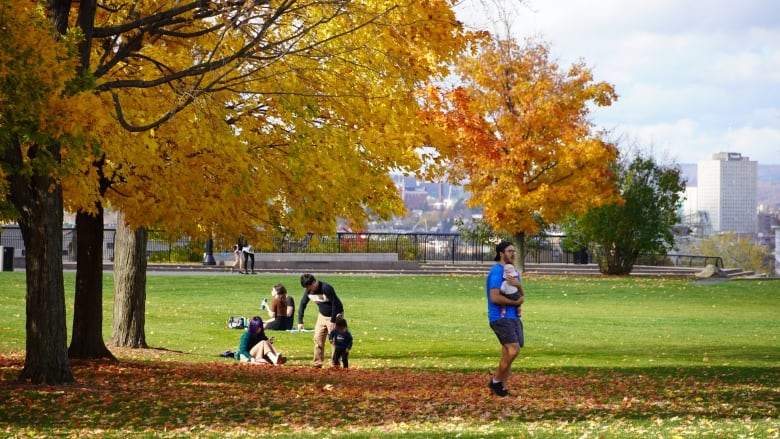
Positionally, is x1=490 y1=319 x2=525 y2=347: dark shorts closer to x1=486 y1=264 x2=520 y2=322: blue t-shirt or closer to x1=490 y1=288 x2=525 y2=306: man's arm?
x1=486 y1=264 x2=520 y2=322: blue t-shirt

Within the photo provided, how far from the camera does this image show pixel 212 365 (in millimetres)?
17438

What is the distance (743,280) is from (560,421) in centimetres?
3586

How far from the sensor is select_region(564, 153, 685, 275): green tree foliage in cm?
4991

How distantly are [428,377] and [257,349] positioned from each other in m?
3.42

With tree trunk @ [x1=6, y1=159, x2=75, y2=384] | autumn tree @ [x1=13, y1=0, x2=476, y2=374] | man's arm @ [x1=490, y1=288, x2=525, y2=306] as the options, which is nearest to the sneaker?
man's arm @ [x1=490, y1=288, x2=525, y2=306]

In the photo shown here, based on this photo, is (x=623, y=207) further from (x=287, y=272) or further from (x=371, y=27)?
(x=371, y=27)

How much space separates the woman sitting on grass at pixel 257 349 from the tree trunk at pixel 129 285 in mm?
2009

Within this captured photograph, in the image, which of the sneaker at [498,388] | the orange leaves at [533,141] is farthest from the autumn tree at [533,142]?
the sneaker at [498,388]

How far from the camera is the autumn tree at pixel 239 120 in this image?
13.4 meters

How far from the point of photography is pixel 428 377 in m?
16.3

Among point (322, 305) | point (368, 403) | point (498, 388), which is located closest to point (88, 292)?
point (322, 305)

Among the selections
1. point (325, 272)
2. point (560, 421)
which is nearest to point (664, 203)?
point (325, 272)

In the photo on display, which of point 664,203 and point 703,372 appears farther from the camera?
point 664,203

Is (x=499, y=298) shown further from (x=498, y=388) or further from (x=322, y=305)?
(x=322, y=305)
